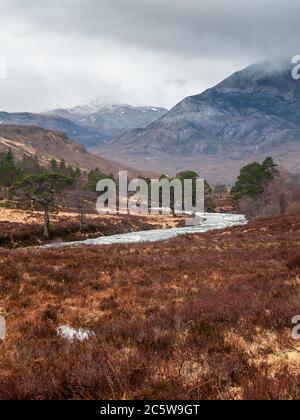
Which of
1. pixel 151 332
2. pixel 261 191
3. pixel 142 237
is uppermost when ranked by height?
pixel 261 191

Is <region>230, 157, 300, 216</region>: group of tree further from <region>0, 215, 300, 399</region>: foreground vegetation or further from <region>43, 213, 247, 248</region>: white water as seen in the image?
<region>0, 215, 300, 399</region>: foreground vegetation

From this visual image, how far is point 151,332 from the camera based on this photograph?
8.77m

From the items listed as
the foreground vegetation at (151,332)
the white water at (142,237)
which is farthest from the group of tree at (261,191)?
the foreground vegetation at (151,332)

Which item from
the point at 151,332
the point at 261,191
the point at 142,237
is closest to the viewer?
the point at 151,332

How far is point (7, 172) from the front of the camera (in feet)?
314

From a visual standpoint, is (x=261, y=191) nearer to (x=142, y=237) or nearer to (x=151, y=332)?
(x=142, y=237)

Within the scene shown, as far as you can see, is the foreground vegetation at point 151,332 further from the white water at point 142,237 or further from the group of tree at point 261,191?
the group of tree at point 261,191

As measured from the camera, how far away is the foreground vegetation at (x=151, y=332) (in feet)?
19.9

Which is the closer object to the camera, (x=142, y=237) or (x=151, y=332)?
(x=151, y=332)

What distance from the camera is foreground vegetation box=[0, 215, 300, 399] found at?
6066 mm

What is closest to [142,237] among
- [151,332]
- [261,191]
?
[151,332]

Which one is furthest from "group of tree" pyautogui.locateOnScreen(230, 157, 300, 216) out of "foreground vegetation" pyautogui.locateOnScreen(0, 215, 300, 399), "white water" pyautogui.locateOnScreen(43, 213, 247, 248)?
"foreground vegetation" pyautogui.locateOnScreen(0, 215, 300, 399)

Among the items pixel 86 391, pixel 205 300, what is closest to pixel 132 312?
pixel 205 300

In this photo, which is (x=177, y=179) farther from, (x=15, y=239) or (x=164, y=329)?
(x=164, y=329)
